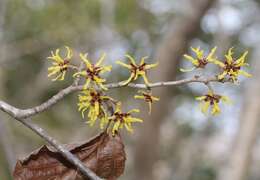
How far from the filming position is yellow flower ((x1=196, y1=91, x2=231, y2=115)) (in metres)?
1.02

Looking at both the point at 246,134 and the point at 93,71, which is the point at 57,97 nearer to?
the point at 93,71

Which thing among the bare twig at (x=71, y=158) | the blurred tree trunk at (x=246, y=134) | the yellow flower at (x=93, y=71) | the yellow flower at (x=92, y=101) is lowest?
the bare twig at (x=71, y=158)

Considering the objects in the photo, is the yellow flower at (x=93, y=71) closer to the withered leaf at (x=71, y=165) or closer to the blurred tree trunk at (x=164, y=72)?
the withered leaf at (x=71, y=165)

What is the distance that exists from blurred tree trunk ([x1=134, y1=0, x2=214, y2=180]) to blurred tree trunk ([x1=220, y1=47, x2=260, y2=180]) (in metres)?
0.51

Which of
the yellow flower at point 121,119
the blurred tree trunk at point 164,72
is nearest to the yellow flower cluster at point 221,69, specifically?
the yellow flower at point 121,119

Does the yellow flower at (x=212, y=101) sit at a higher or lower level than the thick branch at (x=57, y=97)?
higher

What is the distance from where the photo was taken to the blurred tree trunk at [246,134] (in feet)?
10.8

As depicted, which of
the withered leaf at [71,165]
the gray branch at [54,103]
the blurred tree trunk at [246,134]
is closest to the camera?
the gray branch at [54,103]

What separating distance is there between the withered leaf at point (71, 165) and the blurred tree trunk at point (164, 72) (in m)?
2.56

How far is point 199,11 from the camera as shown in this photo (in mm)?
3676

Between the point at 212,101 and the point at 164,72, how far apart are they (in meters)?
2.64

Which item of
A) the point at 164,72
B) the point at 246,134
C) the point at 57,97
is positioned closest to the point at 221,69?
the point at 57,97

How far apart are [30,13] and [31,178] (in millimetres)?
6768

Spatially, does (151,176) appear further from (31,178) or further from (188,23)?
(31,178)
